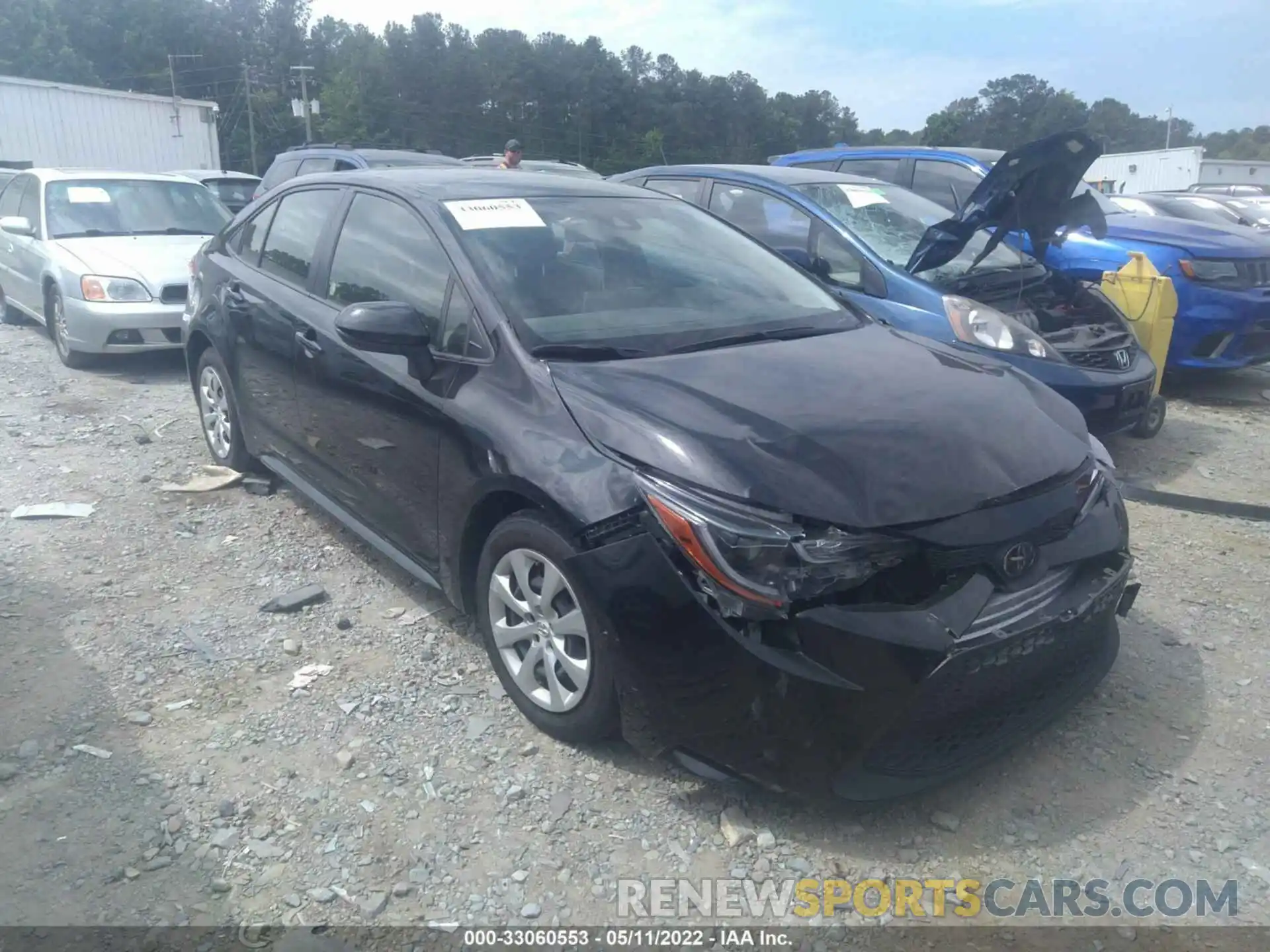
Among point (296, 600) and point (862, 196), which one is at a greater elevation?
point (862, 196)

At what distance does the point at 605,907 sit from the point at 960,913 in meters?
0.88

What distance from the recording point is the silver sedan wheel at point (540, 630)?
289cm

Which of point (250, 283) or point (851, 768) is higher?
point (250, 283)

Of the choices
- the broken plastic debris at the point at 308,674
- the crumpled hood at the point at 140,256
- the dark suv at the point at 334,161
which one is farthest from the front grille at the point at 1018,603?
the dark suv at the point at 334,161

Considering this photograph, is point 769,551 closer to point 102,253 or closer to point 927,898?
point 927,898

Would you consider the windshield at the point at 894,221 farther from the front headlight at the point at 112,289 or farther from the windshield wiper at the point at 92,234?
the windshield wiper at the point at 92,234

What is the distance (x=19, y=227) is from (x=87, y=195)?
62 cm

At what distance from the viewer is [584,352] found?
10.4 feet

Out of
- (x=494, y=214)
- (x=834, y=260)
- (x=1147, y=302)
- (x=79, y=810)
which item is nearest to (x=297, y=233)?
(x=494, y=214)

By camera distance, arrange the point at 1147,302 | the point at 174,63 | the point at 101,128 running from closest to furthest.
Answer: the point at 1147,302 < the point at 101,128 < the point at 174,63

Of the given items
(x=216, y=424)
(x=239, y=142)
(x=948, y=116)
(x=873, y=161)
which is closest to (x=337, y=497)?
(x=216, y=424)

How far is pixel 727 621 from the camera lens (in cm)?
249

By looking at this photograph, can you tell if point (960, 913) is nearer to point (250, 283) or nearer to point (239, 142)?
point (250, 283)

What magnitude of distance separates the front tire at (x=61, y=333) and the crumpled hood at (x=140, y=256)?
1.30ft
